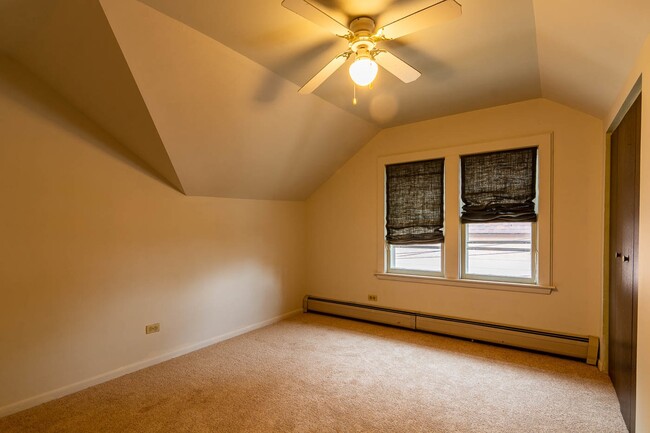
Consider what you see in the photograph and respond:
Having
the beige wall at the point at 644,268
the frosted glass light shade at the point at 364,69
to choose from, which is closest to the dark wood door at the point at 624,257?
the beige wall at the point at 644,268

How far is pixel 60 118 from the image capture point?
2604mm

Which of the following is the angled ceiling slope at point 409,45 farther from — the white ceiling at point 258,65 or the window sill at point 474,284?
the window sill at point 474,284

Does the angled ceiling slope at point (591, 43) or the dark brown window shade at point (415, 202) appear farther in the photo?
the dark brown window shade at point (415, 202)

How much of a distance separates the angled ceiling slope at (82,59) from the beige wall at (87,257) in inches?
6.3

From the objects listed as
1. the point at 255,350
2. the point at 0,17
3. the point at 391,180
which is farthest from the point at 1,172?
the point at 391,180

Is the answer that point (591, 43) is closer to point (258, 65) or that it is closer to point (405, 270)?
point (258, 65)

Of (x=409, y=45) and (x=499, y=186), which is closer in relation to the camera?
(x=409, y=45)

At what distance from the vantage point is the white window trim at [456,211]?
336cm

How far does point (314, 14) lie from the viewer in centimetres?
168

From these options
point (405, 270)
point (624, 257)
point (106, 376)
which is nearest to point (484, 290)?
point (405, 270)

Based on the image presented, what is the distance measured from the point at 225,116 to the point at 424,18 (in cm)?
184

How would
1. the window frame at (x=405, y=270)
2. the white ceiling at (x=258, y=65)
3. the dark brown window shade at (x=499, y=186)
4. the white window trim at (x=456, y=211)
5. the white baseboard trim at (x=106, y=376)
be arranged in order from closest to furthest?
the white ceiling at (x=258, y=65), the white baseboard trim at (x=106, y=376), the white window trim at (x=456, y=211), the dark brown window shade at (x=499, y=186), the window frame at (x=405, y=270)

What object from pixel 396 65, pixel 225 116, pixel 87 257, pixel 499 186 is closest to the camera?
pixel 396 65

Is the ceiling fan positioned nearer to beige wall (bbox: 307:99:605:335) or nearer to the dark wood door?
the dark wood door
